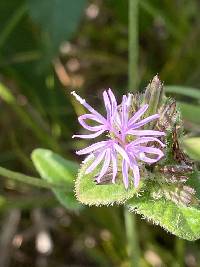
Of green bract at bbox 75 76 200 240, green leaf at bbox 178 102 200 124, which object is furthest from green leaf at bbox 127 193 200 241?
green leaf at bbox 178 102 200 124

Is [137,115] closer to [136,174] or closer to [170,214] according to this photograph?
[136,174]

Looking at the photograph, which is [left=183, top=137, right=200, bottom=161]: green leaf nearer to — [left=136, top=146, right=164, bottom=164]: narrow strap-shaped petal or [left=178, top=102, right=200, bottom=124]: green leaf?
[left=178, top=102, right=200, bottom=124]: green leaf

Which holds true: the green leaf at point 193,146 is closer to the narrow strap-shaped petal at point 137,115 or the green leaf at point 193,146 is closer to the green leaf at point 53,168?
the green leaf at point 53,168

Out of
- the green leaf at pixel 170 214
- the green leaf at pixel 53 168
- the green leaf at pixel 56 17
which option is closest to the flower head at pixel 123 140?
the green leaf at pixel 170 214

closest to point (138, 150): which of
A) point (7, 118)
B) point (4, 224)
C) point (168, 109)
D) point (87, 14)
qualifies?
point (168, 109)

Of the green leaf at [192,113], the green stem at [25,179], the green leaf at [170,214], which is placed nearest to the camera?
the green leaf at [170,214]

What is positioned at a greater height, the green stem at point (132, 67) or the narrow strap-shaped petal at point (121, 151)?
the green stem at point (132, 67)

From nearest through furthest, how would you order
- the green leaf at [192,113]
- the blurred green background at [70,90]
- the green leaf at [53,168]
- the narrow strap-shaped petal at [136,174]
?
the narrow strap-shaped petal at [136,174]
the green leaf at [53,168]
the green leaf at [192,113]
the blurred green background at [70,90]
